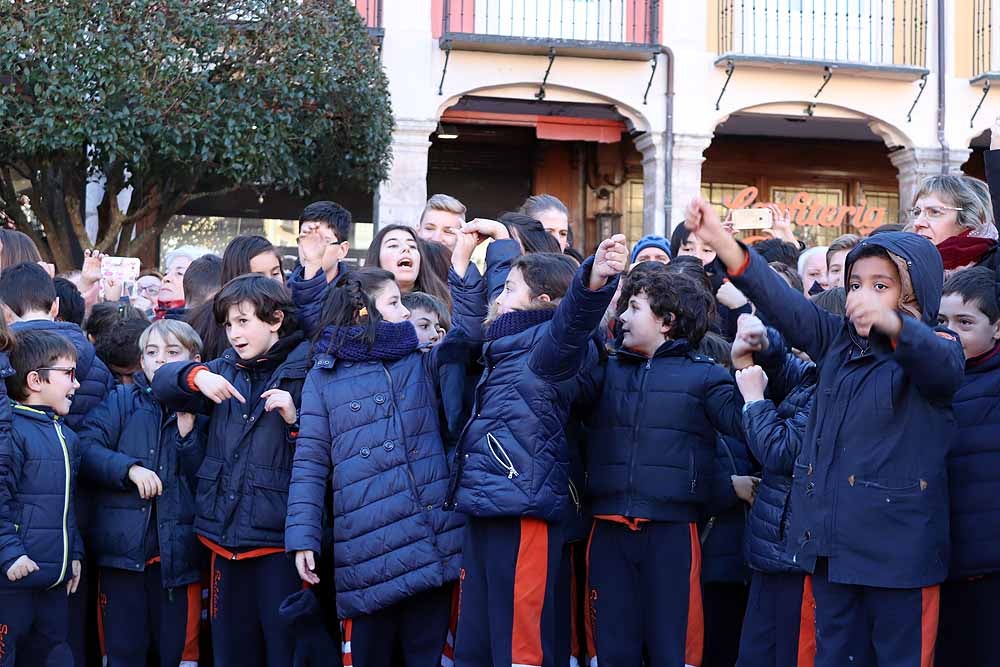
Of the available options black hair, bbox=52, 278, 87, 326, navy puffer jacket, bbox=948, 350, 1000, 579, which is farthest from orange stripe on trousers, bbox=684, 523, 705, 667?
black hair, bbox=52, 278, 87, 326

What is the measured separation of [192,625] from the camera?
16.7ft

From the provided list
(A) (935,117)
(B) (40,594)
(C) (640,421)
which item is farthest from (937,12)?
(B) (40,594)

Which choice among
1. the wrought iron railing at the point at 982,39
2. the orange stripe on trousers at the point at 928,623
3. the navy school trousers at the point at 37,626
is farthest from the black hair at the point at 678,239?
the wrought iron railing at the point at 982,39

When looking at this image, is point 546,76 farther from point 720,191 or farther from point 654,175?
point 720,191

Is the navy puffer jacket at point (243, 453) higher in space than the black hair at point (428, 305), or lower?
lower

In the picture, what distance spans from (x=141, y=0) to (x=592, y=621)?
7.80 metres

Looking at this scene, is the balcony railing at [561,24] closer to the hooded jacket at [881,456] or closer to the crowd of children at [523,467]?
the crowd of children at [523,467]

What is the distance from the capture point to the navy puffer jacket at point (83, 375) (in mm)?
5215

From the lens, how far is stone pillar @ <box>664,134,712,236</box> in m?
15.4

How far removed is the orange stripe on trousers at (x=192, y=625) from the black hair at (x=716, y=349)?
2.25m

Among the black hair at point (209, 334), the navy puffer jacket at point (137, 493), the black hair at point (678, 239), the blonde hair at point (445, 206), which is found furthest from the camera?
the blonde hair at point (445, 206)

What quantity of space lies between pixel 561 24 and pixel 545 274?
38.1 feet

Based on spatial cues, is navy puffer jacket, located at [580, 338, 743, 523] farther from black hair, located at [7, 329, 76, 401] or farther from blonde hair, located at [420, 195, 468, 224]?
blonde hair, located at [420, 195, 468, 224]

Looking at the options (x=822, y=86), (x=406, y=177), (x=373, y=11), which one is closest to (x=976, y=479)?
(x=406, y=177)
